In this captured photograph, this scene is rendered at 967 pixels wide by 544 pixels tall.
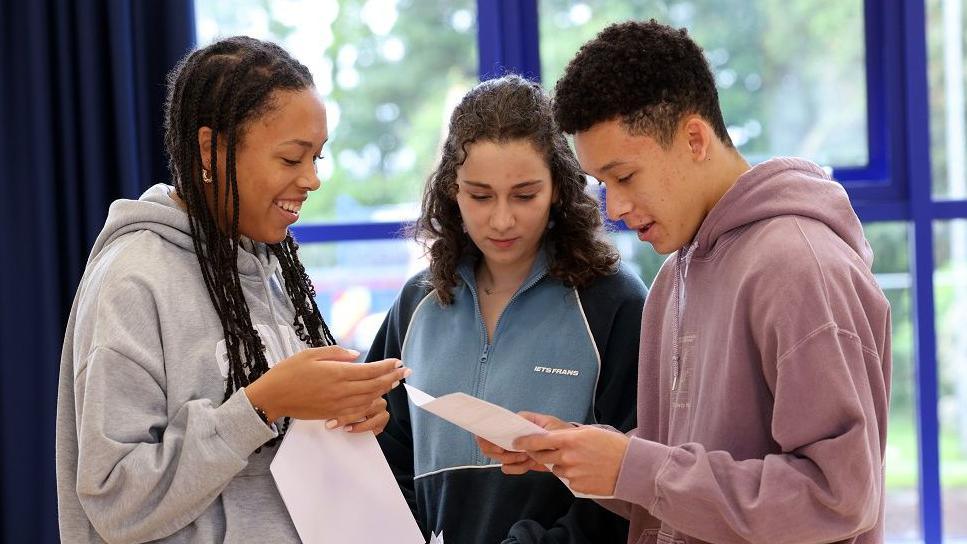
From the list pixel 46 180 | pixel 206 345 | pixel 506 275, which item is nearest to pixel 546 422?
pixel 506 275

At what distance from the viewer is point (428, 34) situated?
314 centimetres

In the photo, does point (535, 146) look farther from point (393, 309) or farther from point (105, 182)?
point (105, 182)

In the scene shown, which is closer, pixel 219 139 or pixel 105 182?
pixel 219 139

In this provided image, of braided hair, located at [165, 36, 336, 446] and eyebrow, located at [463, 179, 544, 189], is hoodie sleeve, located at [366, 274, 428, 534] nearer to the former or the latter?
eyebrow, located at [463, 179, 544, 189]

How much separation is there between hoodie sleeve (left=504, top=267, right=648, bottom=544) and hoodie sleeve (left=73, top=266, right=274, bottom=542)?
1.99ft

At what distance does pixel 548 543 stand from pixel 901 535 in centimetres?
176

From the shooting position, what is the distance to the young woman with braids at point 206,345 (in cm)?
133

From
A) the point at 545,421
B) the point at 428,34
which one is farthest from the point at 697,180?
the point at 428,34

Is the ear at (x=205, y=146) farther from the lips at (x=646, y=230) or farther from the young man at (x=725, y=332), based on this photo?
the lips at (x=646, y=230)

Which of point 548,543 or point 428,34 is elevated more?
point 428,34

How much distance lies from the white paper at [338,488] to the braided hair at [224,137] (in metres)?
0.05

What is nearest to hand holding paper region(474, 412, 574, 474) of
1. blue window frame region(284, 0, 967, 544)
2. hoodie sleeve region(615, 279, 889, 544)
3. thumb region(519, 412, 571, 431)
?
thumb region(519, 412, 571, 431)

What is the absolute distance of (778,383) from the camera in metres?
1.30

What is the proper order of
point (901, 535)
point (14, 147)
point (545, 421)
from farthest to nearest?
1. point (901, 535)
2. point (14, 147)
3. point (545, 421)
